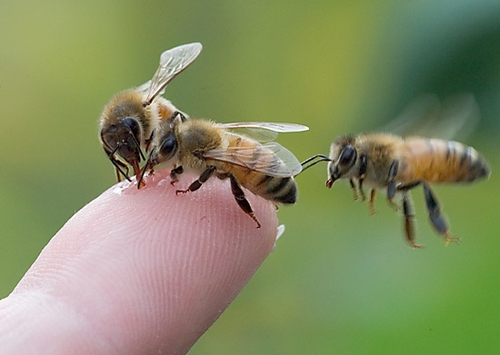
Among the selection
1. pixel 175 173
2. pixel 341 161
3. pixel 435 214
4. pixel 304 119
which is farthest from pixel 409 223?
pixel 304 119

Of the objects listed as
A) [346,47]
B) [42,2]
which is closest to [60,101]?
[42,2]

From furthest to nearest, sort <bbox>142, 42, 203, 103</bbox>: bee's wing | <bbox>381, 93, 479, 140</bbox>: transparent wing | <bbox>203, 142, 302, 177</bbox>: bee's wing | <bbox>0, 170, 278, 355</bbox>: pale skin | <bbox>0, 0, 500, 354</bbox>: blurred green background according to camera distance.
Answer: <bbox>0, 0, 500, 354</bbox>: blurred green background, <bbox>381, 93, 479, 140</bbox>: transparent wing, <bbox>142, 42, 203, 103</bbox>: bee's wing, <bbox>203, 142, 302, 177</bbox>: bee's wing, <bbox>0, 170, 278, 355</bbox>: pale skin

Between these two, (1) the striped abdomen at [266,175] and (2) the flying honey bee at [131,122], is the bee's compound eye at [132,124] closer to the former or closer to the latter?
(2) the flying honey bee at [131,122]

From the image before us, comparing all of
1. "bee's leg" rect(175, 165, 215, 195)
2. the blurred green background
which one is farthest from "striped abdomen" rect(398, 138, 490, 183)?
the blurred green background

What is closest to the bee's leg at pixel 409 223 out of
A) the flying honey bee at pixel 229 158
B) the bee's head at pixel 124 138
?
the flying honey bee at pixel 229 158

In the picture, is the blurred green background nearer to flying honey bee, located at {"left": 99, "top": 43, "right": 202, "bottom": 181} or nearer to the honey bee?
the honey bee

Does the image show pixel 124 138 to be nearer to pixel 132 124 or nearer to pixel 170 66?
pixel 132 124
